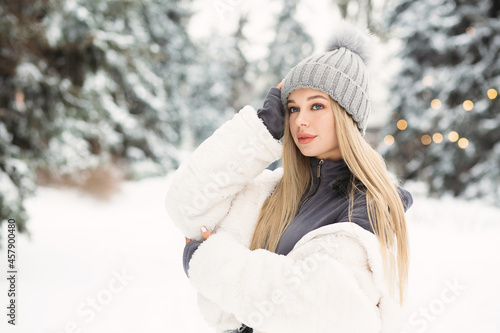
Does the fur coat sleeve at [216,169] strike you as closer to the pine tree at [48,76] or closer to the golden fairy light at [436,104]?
the pine tree at [48,76]

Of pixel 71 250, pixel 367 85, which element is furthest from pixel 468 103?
pixel 71 250

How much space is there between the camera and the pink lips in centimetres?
156

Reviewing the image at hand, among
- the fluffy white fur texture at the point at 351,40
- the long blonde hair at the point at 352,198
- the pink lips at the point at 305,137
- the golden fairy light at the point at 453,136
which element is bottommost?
the long blonde hair at the point at 352,198

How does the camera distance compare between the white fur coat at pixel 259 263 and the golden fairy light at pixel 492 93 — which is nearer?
the white fur coat at pixel 259 263

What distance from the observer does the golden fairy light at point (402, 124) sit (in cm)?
913

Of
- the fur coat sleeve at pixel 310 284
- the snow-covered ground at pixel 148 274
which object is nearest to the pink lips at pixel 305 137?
the fur coat sleeve at pixel 310 284

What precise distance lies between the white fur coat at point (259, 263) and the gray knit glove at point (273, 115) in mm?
56

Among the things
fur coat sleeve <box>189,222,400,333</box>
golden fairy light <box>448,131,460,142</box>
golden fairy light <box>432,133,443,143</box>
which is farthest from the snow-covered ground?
fur coat sleeve <box>189,222,400,333</box>

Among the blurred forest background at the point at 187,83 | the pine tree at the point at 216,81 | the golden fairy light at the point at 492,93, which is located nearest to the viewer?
the blurred forest background at the point at 187,83

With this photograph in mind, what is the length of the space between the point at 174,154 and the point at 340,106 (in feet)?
39.2

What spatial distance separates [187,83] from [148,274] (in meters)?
11.5

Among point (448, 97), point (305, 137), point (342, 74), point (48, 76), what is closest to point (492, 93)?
point (448, 97)

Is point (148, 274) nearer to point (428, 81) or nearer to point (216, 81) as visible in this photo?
point (428, 81)

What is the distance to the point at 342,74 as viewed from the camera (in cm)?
154
